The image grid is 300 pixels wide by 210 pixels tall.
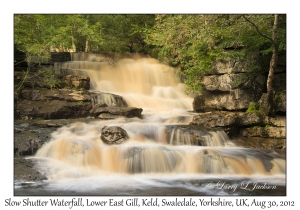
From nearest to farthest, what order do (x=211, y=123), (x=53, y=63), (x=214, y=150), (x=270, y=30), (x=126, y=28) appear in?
(x=214, y=150), (x=270, y=30), (x=211, y=123), (x=53, y=63), (x=126, y=28)

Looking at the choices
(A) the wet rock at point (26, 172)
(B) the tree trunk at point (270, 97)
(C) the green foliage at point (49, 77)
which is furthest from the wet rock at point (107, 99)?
(B) the tree trunk at point (270, 97)

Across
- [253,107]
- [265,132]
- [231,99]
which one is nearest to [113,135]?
[231,99]

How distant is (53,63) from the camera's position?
15758mm

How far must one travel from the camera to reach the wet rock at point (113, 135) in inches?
373

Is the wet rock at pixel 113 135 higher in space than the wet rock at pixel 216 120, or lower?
lower

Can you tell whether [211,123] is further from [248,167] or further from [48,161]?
[48,161]

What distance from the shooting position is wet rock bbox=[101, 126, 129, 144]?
373 inches

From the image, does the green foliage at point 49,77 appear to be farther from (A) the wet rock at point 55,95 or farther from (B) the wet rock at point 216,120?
(B) the wet rock at point 216,120

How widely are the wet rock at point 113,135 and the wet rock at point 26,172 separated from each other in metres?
2.20

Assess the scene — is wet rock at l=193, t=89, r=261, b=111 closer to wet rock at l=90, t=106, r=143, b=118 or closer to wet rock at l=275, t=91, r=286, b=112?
wet rock at l=275, t=91, r=286, b=112

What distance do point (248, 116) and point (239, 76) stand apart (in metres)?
1.75

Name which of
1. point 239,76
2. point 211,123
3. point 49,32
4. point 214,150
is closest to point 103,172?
point 214,150

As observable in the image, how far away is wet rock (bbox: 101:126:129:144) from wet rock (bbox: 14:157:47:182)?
2.20 meters

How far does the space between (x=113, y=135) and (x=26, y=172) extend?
2.77 metres
